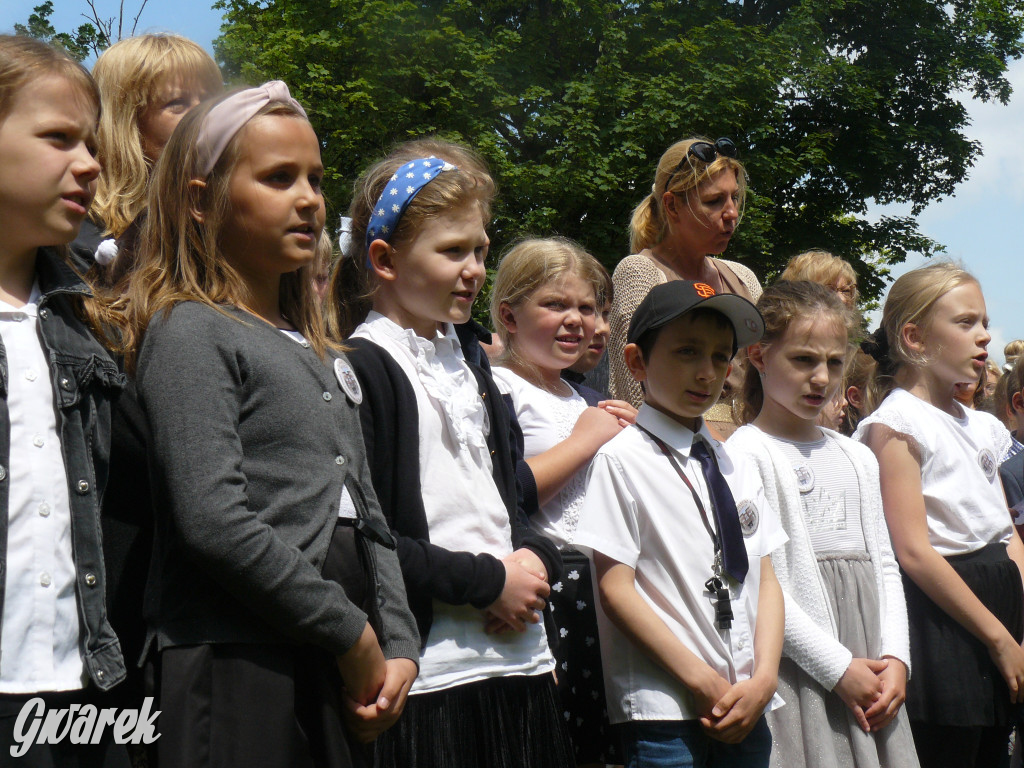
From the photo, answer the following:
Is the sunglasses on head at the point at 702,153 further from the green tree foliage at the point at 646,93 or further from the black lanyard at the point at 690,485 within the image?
the green tree foliage at the point at 646,93

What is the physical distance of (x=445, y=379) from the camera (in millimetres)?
2971

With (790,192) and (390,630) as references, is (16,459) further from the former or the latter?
(790,192)

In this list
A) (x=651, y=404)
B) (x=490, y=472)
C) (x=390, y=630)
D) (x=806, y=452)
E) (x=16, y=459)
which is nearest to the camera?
(x=16, y=459)

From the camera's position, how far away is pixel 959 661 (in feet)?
12.7

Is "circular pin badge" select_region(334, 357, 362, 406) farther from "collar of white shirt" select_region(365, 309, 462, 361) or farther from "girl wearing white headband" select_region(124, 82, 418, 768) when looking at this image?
"collar of white shirt" select_region(365, 309, 462, 361)

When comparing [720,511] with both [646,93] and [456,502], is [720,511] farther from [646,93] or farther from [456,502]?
[646,93]

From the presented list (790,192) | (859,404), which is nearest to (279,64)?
(790,192)

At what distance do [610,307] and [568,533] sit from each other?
4.63ft

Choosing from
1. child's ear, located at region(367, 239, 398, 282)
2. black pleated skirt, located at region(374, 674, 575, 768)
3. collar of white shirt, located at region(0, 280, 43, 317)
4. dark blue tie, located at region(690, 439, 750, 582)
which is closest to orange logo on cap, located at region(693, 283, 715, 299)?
dark blue tie, located at region(690, 439, 750, 582)

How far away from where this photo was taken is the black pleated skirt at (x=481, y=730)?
8.38 feet

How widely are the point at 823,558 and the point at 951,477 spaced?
871 mm

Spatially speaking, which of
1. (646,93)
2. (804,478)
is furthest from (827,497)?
(646,93)

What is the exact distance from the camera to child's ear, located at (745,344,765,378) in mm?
3912

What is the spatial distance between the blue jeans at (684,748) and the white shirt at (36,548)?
1.57m
